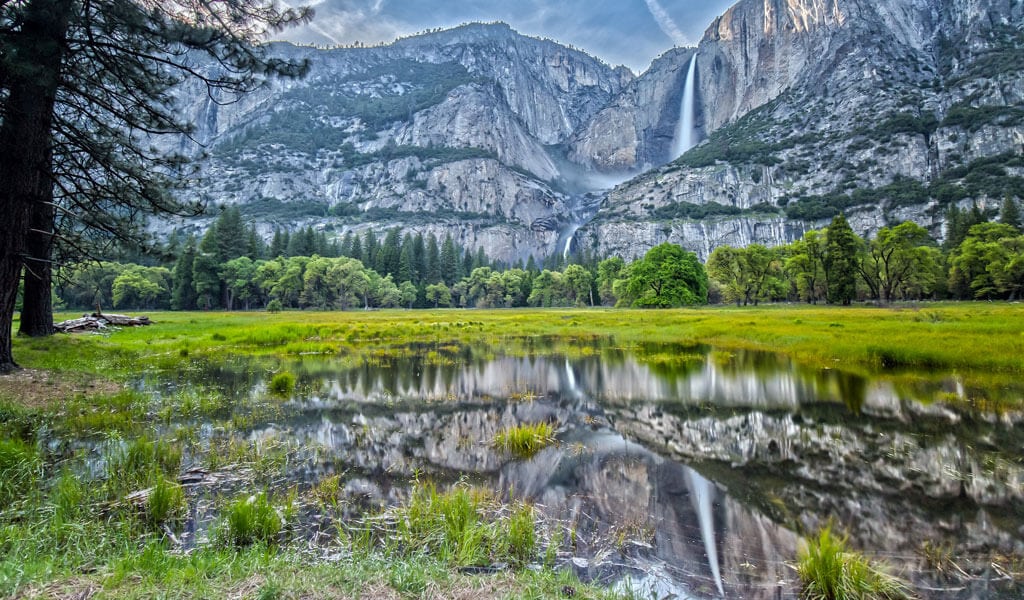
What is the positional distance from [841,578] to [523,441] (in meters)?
4.95

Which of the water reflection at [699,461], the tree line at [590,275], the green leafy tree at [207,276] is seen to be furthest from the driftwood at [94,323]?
the green leafy tree at [207,276]

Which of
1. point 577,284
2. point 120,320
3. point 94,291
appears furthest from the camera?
point 577,284

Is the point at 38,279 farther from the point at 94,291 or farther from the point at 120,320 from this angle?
the point at 94,291

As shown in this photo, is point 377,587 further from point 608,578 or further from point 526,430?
point 526,430

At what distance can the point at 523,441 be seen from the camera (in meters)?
7.80

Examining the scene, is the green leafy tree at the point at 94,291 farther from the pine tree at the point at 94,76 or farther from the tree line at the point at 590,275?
the pine tree at the point at 94,76

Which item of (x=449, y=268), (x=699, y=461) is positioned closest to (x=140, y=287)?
(x=449, y=268)

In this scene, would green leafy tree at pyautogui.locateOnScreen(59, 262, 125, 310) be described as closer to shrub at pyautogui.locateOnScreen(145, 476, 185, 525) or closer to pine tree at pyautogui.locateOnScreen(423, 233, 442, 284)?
pine tree at pyautogui.locateOnScreen(423, 233, 442, 284)

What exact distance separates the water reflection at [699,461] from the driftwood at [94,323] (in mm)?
17050

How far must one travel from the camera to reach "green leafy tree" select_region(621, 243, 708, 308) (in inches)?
2506

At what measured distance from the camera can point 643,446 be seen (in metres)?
8.05

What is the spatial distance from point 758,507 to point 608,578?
110 inches

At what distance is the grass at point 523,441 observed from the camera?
299 inches

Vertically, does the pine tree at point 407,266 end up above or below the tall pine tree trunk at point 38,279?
above
